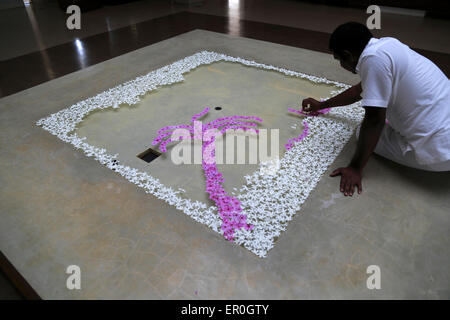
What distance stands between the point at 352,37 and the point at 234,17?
5.00 m

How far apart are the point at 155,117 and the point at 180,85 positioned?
73 cm

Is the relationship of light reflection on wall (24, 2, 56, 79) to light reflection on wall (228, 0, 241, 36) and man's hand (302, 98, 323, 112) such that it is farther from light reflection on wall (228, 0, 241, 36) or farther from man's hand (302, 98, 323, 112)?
man's hand (302, 98, 323, 112)

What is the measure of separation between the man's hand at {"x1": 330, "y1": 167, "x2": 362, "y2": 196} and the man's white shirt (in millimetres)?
380

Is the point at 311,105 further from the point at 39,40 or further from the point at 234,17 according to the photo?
the point at 39,40

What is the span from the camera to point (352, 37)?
1.69 metres

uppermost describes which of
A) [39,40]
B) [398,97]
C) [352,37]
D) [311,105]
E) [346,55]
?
[352,37]

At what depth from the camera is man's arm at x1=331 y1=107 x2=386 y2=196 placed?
5.86 feet

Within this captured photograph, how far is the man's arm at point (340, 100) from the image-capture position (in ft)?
7.80

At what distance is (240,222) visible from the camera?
1.84m

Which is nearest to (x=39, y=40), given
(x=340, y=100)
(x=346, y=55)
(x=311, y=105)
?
(x=311, y=105)

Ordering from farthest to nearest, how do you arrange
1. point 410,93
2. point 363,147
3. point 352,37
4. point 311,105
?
point 311,105 → point 363,147 → point 410,93 → point 352,37

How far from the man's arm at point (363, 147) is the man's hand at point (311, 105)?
0.80 metres

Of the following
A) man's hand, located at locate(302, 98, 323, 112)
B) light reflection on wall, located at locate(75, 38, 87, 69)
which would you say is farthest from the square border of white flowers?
light reflection on wall, located at locate(75, 38, 87, 69)

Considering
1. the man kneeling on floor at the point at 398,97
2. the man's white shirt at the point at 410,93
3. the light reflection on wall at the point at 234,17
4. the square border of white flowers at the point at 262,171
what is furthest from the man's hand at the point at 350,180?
the light reflection on wall at the point at 234,17
